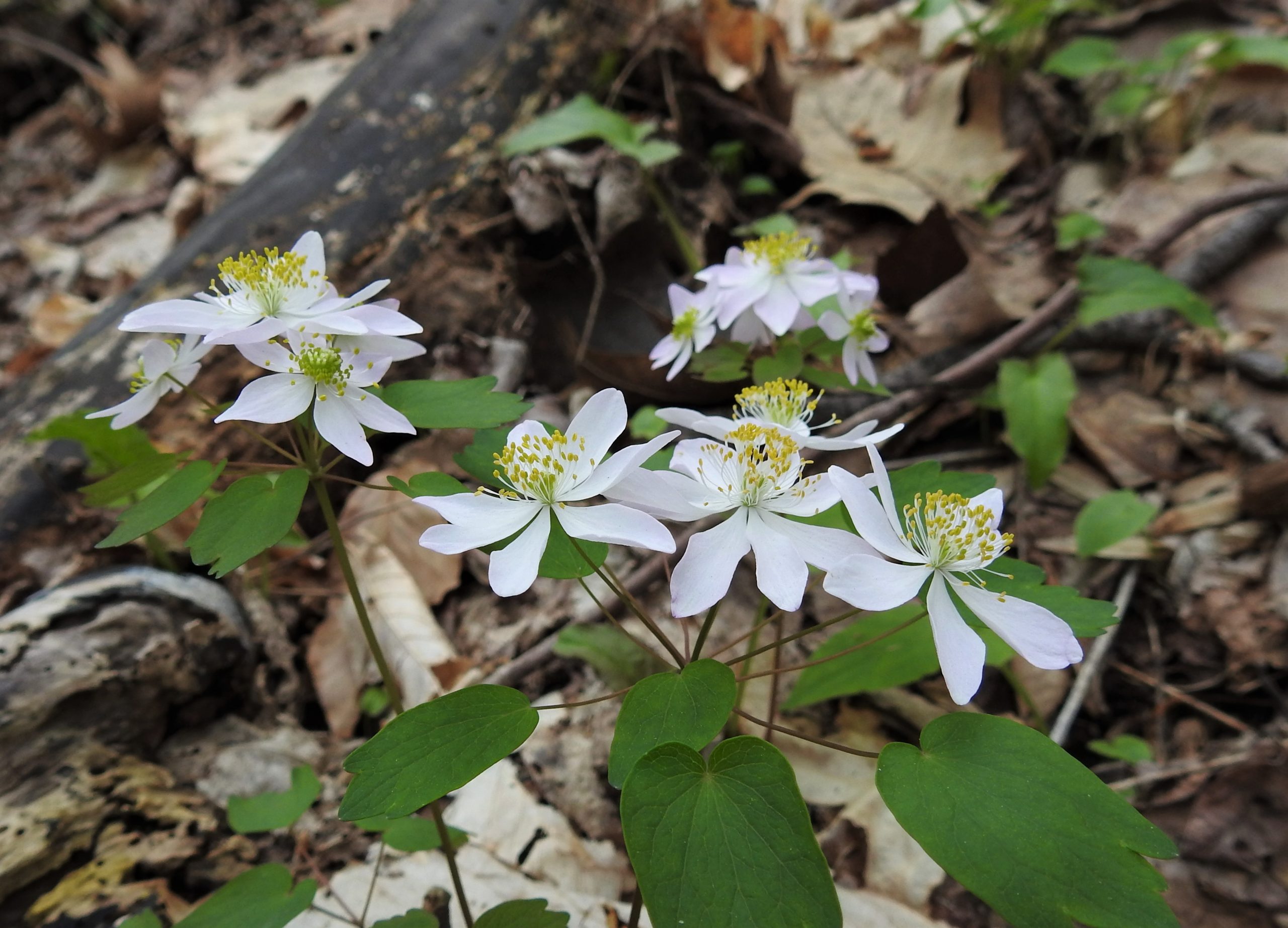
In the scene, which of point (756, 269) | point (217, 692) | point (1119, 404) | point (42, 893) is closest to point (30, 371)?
point (217, 692)

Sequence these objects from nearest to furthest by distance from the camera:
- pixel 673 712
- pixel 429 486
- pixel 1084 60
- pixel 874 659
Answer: pixel 673 712 → pixel 429 486 → pixel 874 659 → pixel 1084 60

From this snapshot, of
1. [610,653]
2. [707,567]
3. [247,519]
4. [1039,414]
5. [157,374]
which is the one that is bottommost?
[1039,414]

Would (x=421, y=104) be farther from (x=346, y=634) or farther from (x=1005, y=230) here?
(x=1005, y=230)

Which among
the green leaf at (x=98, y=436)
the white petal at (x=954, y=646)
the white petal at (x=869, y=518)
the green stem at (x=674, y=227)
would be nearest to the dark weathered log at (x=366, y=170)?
the green leaf at (x=98, y=436)

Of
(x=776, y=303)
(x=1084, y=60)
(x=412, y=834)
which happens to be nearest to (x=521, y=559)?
(x=412, y=834)

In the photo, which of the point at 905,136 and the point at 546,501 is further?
the point at 905,136

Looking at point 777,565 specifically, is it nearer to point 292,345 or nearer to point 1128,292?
point 292,345

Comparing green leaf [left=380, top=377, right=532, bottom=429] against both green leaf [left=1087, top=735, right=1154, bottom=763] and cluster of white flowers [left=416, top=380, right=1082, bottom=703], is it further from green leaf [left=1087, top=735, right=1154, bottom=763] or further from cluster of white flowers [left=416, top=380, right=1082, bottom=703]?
green leaf [left=1087, top=735, right=1154, bottom=763]
